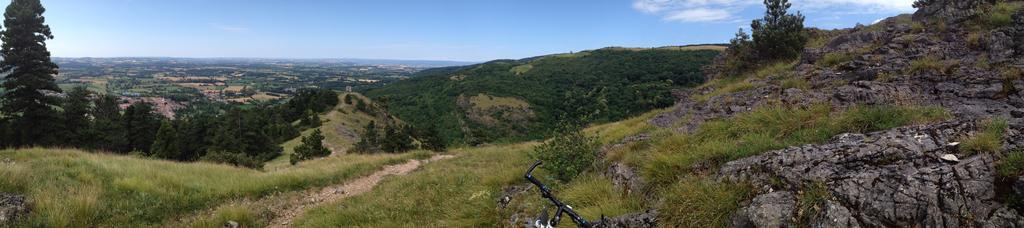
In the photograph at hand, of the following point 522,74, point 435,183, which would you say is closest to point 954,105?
point 435,183

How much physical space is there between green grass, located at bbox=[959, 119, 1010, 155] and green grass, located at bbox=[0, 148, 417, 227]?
11.2m

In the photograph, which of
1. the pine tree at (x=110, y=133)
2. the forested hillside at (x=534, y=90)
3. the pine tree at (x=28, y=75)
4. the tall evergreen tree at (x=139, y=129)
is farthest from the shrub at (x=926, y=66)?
the tall evergreen tree at (x=139, y=129)

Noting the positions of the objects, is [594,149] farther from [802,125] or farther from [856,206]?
[856,206]

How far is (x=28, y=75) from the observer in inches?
940

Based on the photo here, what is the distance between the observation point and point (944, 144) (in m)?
4.29

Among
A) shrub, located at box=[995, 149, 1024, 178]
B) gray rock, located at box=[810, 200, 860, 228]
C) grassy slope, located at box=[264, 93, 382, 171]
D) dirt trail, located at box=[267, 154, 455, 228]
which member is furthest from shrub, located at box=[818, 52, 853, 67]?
grassy slope, located at box=[264, 93, 382, 171]

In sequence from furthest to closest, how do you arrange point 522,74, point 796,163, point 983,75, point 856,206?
1. point 522,74
2. point 983,75
3. point 796,163
4. point 856,206

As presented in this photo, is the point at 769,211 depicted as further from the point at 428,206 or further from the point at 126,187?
the point at 126,187

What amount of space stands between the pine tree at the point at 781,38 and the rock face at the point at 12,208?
22.5 meters

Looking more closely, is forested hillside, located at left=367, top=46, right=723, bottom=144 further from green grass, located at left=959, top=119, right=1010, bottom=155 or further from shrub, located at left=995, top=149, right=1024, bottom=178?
shrub, located at left=995, top=149, right=1024, bottom=178

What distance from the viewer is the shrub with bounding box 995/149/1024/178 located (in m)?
3.43

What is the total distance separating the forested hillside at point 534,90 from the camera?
80.6 m

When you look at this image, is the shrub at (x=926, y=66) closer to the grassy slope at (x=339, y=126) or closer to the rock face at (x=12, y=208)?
the rock face at (x=12, y=208)

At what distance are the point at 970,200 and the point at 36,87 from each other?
121ft
